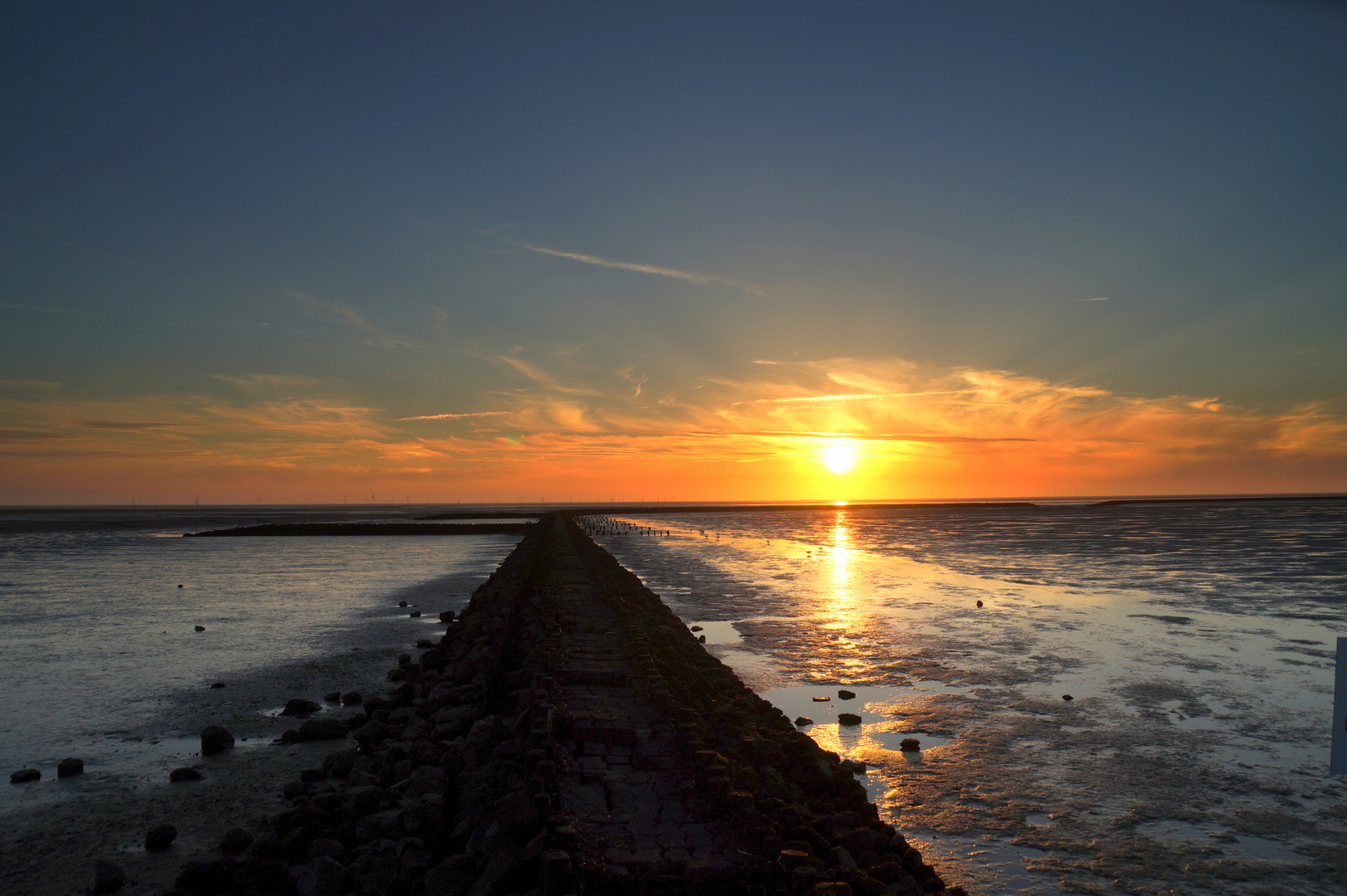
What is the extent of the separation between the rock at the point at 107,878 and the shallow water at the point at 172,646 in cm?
234

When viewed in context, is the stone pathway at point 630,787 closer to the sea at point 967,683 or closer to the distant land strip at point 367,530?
the sea at point 967,683

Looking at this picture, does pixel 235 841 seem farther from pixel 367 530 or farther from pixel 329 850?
pixel 367 530

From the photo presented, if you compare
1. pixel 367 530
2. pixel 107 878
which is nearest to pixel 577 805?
pixel 107 878

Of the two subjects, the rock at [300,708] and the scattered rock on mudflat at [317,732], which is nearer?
the scattered rock on mudflat at [317,732]

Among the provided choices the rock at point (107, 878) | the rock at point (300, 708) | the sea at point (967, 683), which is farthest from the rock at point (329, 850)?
the rock at point (300, 708)

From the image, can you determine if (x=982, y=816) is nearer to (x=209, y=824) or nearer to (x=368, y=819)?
(x=368, y=819)

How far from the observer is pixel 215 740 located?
8.23 m

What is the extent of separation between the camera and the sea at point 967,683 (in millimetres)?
5895

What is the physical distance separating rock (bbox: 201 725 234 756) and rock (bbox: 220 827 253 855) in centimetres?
300

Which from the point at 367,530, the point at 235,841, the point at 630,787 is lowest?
the point at 367,530

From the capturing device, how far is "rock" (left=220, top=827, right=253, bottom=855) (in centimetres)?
556

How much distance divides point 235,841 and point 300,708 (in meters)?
4.37

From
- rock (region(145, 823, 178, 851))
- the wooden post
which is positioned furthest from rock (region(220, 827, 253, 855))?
the wooden post

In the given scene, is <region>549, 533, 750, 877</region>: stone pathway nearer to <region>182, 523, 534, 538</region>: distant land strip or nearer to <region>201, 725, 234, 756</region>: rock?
<region>201, 725, 234, 756</region>: rock
